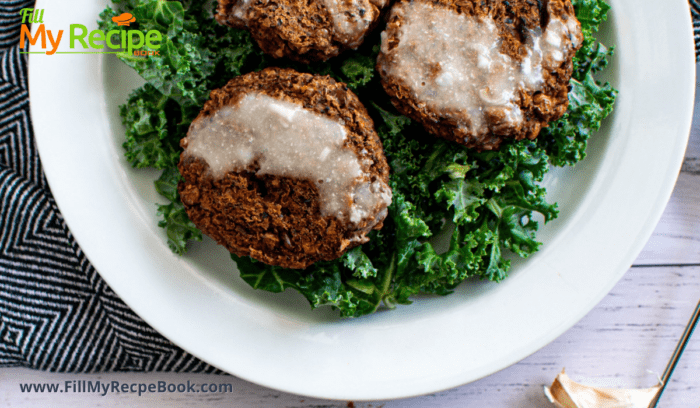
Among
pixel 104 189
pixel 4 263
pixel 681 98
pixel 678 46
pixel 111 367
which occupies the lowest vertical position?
pixel 111 367


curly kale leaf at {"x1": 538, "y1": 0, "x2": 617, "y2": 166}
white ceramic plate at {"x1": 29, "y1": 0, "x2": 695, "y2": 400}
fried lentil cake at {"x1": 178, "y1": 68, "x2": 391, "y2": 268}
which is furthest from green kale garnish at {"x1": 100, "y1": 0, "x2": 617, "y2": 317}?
fried lentil cake at {"x1": 178, "y1": 68, "x2": 391, "y2": 268}

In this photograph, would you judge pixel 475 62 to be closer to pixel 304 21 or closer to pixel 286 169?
pixel 304 21

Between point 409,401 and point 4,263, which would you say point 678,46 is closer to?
point 409,401

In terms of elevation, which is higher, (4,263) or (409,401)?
(4,263)

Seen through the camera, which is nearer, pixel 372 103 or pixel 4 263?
pixel 372 103

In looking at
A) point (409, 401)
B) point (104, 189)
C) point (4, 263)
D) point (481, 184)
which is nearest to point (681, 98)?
point (481, 184)

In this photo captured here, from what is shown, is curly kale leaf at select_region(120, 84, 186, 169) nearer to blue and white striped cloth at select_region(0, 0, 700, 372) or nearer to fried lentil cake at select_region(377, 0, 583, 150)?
blue and white striped cloth at select_region(0, 0, 700, 372)
